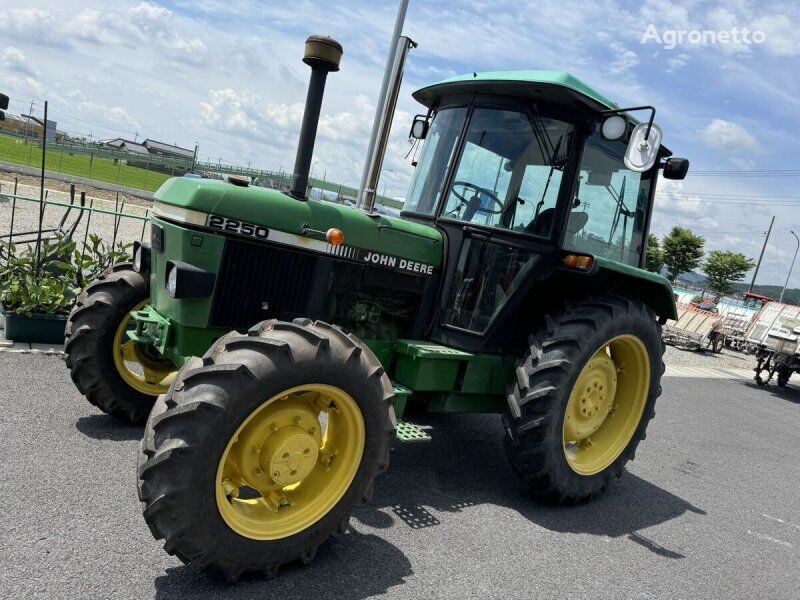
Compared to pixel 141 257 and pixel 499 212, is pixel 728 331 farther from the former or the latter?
pixel 141 257

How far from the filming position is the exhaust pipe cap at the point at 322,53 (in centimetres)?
313

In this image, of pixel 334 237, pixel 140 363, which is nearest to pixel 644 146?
pixel 334 237

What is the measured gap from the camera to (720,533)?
426cm

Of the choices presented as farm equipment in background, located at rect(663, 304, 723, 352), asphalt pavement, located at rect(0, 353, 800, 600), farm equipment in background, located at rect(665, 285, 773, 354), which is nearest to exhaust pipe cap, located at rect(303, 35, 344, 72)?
asphalt pavement, located at rect(0, 353, 800, 600)

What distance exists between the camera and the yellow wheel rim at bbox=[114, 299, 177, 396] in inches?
161

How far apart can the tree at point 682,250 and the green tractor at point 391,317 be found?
37569 mm

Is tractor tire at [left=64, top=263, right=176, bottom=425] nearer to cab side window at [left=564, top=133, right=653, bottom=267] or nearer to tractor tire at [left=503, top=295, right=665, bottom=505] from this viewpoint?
tractor tire at [left=503, top=295, right=665, bottom=505]

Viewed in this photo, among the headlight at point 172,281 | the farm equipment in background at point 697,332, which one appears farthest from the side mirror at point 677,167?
the farm equipment in background at point 697,332

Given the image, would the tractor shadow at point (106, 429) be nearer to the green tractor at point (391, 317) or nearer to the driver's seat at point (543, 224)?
the green tractor at point (391, 317)

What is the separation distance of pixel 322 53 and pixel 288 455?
2010mm

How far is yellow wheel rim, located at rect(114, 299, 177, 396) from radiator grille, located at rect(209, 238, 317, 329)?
0.90m

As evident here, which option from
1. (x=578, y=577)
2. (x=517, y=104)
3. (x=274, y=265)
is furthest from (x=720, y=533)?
(x=274, y=265)

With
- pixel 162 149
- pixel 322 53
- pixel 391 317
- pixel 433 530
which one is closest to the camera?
pixel 322 53

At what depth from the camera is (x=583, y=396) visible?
4.30 meters
